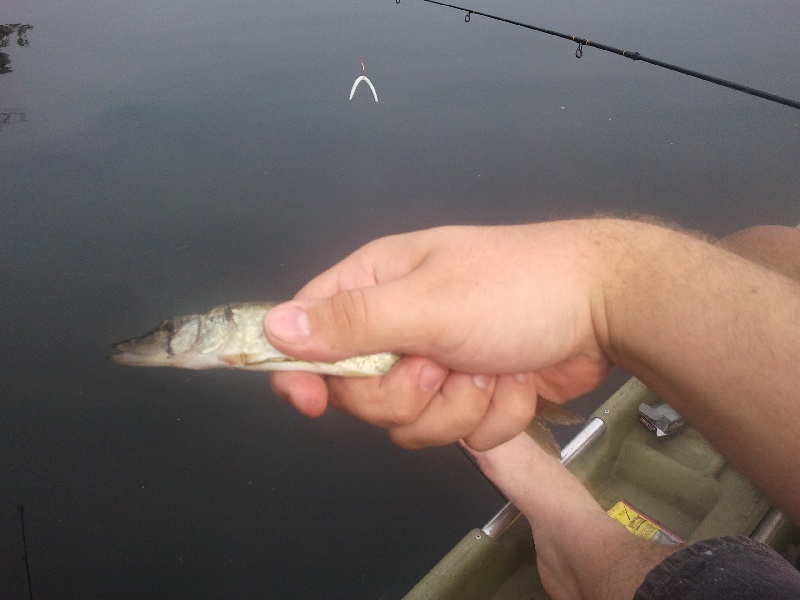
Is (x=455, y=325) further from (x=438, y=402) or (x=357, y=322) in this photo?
(x=438, y=402)

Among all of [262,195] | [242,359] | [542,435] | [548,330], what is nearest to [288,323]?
[242,359]

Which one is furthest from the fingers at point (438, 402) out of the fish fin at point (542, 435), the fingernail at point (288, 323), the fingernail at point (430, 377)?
the fingernail at point (288, 323)

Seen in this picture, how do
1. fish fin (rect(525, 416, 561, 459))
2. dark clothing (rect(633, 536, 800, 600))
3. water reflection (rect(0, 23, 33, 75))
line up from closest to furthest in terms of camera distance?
dark clothing (rect(633, 536, 800, 600)) < fish fin (rect(525, 416, 561, 459)) < water reflection (rect(0, 23, 33, 75))

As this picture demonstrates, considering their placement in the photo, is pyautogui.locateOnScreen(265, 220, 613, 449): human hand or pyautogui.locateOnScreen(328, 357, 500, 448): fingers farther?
pyautogui.locateOnScreen(328, 357, 500, 448): fingers

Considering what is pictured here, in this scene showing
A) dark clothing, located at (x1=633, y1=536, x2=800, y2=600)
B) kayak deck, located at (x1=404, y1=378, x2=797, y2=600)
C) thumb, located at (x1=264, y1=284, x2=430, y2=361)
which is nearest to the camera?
dark clothing, located at (x1=633, y1=536, x2=800, y2=600)

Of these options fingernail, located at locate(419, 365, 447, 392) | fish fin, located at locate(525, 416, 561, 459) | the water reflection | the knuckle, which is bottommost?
fish fin, located at locate(525, 416, 561, 459)

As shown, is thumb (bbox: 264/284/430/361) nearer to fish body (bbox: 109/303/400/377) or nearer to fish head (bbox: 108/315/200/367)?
fish body (bbox: 109/303/400/377)

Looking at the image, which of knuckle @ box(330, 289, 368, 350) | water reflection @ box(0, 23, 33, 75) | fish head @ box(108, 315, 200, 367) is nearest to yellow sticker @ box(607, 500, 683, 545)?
knuckle @ box(330, 289, 368, 350)

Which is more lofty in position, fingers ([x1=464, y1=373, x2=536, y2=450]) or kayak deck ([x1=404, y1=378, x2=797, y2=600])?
fingers ([x1=464, y1=373, x2=536, y2=450])
